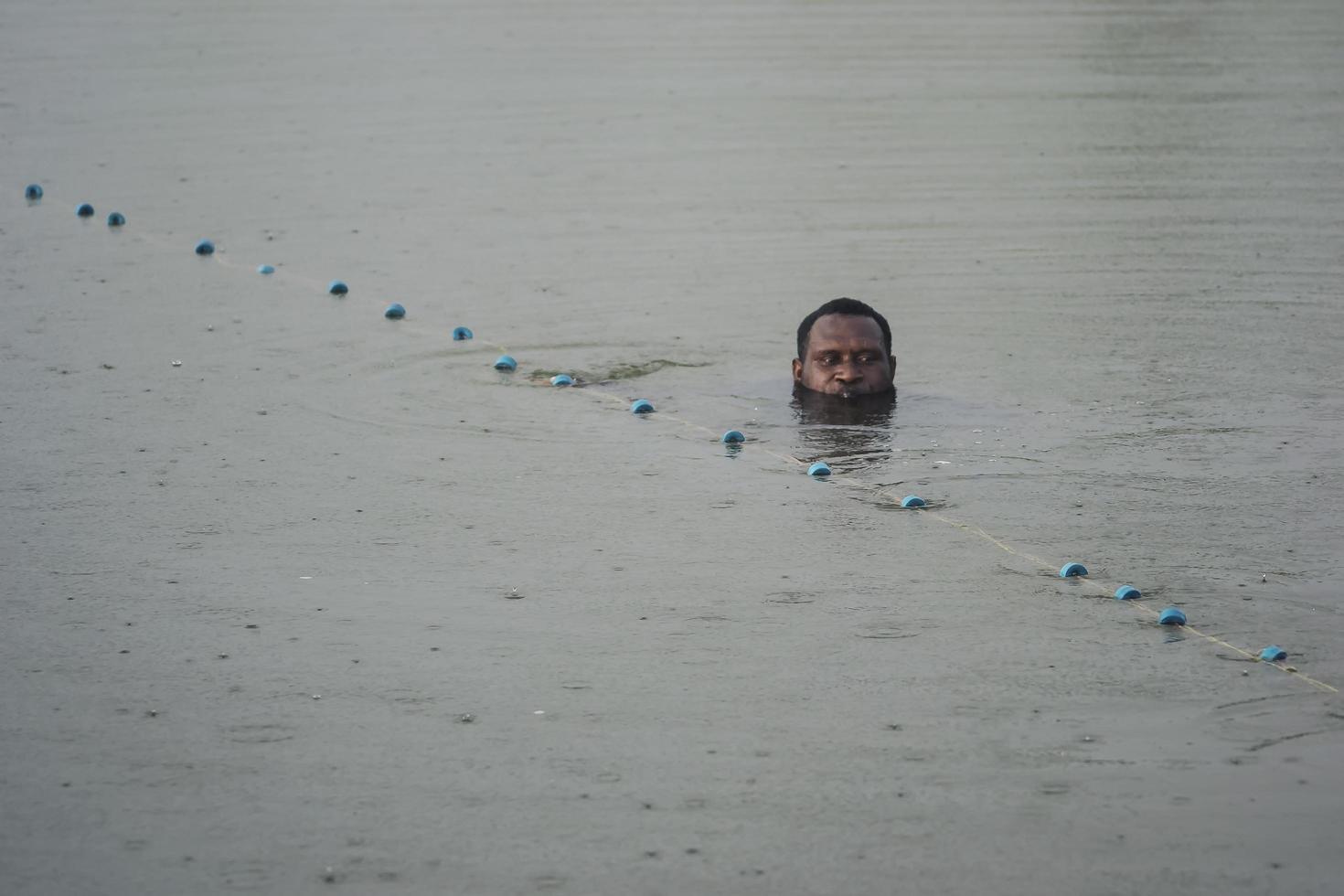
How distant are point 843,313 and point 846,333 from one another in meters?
0.12

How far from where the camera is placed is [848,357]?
10.9 metres

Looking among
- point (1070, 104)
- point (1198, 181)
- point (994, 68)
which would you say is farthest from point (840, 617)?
point (994, 68)

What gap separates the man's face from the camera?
35.6ft

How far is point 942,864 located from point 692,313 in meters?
7.83

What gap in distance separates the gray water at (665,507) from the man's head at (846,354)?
25cm

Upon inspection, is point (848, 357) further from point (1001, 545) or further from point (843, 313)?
point (1001, 545)

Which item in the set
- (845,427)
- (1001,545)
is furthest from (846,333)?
(1001,545)

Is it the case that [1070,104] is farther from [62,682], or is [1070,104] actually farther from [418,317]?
[62,682]

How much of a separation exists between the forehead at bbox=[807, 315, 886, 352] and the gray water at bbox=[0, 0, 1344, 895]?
38 centimetres

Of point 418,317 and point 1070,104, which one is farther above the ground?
point 1070,104

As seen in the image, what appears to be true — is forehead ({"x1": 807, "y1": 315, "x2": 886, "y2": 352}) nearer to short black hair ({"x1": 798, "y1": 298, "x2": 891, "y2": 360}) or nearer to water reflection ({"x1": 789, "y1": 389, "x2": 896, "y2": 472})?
short black hair ({"x1": 798, "y1": 298, "x2": 891, "y2": 360})

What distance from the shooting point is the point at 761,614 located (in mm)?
7395

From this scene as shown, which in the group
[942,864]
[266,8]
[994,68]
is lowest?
[942,864]

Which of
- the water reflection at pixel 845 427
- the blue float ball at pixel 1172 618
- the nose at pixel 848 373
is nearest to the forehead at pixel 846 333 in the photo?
the nose at pixel 848 373
